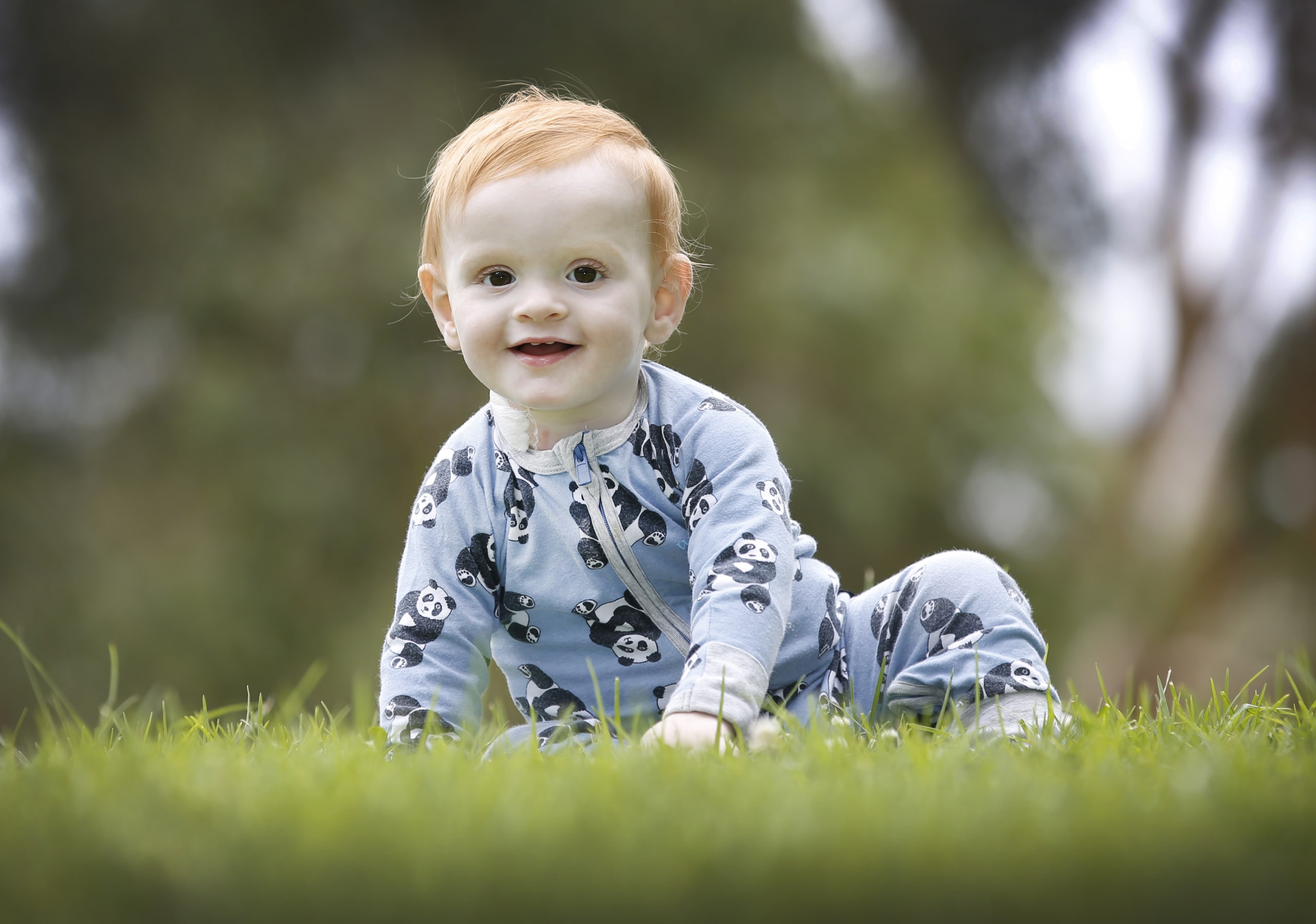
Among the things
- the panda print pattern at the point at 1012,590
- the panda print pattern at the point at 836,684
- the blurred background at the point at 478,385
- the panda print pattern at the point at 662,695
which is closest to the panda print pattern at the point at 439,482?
the panda print pattern at the point at 662,695

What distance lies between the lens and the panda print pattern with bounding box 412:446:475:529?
2141mm

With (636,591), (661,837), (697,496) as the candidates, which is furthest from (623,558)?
(661,837)

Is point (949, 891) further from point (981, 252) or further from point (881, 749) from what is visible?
point (981, 252)

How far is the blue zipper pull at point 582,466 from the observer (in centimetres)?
208

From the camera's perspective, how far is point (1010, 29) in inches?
292

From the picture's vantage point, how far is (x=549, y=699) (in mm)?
2203

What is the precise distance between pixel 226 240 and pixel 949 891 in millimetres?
6795

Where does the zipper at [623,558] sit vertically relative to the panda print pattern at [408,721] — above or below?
above

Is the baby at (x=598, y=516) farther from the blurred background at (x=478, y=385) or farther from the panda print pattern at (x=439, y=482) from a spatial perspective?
the blurred background at (x=478, y=385)

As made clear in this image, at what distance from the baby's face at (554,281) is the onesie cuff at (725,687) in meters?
0.50

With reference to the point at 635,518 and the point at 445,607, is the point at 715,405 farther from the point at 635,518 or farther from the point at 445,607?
the point at 445,607

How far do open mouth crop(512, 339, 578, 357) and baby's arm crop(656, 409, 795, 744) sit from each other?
247 millimetres

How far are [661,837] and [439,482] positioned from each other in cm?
116

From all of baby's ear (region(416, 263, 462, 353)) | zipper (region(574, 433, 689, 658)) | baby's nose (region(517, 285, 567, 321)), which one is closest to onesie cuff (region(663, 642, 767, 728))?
zipper (region(574, 433, 689, 658))
